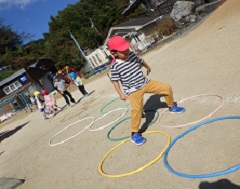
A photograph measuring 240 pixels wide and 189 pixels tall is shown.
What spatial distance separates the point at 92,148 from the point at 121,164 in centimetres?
169

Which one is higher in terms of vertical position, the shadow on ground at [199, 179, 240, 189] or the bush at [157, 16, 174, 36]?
the bush at [157, 16, 174, 36]

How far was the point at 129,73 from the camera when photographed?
5.62 m

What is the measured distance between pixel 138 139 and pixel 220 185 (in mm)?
2395

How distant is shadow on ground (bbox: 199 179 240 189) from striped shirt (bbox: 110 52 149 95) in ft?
8.66

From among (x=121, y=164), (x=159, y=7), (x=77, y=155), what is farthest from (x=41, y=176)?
(x=159, y=7)

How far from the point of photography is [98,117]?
9555mm

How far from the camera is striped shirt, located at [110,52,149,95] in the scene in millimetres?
5586

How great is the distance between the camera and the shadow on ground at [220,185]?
3266 millimetres

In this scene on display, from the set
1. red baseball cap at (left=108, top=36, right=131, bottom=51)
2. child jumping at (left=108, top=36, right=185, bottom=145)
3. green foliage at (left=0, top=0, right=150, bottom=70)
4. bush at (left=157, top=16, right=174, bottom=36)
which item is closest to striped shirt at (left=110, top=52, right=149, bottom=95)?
child jumping at (left=108, top=36, right=185, bottom=145)

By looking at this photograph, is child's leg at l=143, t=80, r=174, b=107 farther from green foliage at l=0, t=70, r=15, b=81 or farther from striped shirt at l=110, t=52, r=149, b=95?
green foliage at l=0, t=70, r=15, b=81

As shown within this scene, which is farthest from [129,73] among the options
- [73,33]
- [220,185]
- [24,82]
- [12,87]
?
[73,33]

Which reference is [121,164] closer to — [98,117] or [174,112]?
[174,112]

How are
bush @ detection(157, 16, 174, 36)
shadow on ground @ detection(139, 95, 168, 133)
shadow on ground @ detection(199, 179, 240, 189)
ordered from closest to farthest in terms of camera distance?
shadow on ground @ detection(199, 179, 240, 189) < shadow on ground @ detection(139, 95, 168, 133) < bush @ detection(157, 16, 174, 36)

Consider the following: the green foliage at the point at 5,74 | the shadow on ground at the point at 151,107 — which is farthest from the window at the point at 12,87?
the shadow on ground at the point at 151,107
